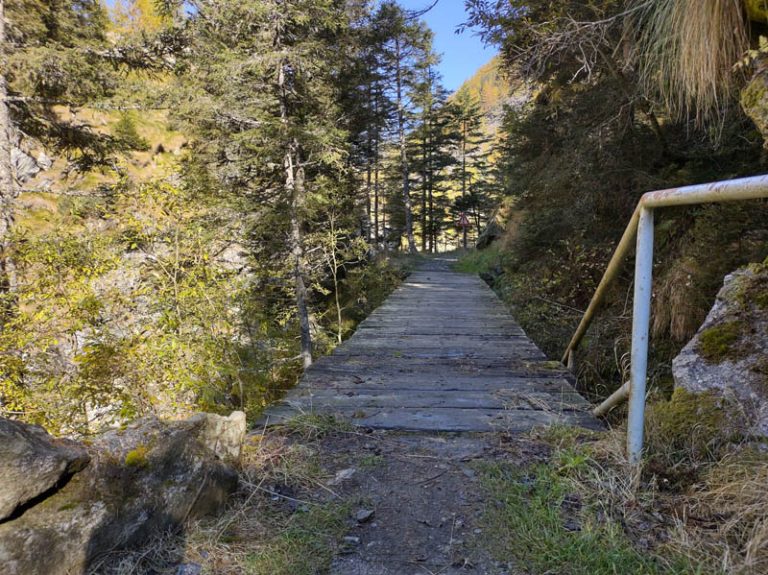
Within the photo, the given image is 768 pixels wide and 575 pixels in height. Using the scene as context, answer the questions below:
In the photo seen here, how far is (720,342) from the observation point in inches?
74.3

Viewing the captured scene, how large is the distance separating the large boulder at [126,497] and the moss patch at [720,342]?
223 centimetres

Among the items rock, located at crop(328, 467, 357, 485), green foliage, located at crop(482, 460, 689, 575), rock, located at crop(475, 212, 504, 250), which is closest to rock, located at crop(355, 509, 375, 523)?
rock, located at crop(328, 467, 357, 485)

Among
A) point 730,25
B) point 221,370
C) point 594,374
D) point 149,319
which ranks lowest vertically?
point 594,374

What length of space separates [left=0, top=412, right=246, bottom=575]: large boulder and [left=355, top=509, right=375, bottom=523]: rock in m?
0.54

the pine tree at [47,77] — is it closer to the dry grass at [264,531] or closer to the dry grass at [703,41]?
the dry grass at [264,531]

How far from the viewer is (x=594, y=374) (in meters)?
4.33

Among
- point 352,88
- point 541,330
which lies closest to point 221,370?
point 541,330

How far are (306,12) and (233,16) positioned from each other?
145 cm

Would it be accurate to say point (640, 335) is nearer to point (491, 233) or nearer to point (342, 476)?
point (342, 476)

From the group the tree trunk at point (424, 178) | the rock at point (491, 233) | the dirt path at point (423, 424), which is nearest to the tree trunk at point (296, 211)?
the dirt path at point (423, 424)

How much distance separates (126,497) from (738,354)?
252 centimetres

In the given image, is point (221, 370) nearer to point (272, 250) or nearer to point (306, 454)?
point (306, 454)

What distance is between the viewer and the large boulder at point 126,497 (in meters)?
1.08

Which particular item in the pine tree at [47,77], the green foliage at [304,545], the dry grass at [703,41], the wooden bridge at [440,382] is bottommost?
the wooden bridge at [440,382]
